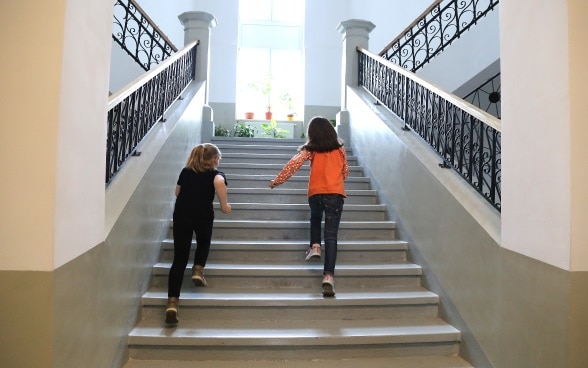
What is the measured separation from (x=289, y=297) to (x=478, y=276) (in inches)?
52.9

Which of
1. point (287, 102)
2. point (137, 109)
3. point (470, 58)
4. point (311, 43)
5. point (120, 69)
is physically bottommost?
point (137, 109)

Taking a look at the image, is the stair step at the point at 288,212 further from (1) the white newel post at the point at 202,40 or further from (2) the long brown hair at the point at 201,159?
(1) the white newel post at the point at 202,40

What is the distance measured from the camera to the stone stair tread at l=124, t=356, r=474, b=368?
2781mm

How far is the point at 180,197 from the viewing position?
325 cm

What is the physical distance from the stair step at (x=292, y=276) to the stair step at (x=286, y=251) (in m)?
0.15

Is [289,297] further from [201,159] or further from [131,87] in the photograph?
[131,87]

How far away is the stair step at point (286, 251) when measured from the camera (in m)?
3.88

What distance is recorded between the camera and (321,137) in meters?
3.62

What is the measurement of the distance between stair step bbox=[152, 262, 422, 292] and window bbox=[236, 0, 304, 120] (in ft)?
26.9
